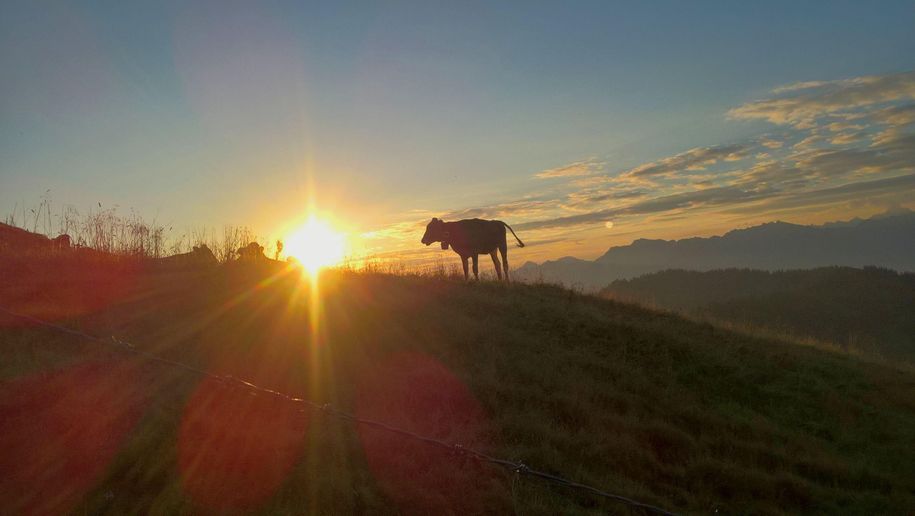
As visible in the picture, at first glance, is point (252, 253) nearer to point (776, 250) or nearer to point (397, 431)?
point (397, 431)

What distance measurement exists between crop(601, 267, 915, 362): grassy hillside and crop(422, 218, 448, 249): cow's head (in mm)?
11131

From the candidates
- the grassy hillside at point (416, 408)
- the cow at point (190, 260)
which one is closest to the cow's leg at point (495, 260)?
the grassy hillside at point (416, 408)

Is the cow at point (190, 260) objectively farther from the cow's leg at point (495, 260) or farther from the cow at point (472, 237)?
the cow's leg at point (495, 260)

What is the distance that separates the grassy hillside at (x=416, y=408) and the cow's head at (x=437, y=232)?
5886mm

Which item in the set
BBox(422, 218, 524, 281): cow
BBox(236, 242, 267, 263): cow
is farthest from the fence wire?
BBox(422, 218, 524, 281): cow

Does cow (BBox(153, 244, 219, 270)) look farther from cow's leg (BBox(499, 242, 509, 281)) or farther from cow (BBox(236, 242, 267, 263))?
cow's leg (BBox(499, 242, 509, 281))

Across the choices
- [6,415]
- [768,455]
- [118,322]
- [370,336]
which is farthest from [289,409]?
[768,455]

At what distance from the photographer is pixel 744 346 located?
46.2 feet

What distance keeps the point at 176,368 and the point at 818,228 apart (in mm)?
195002

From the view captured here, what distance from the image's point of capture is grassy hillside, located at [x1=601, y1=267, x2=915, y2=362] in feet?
105

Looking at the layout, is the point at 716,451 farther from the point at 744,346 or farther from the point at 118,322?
the point at 118,322

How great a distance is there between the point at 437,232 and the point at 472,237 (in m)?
1.20

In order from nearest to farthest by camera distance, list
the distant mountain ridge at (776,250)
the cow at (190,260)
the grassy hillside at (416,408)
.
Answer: the grassy hillside at (416,408) < the cow at (190,260) < the distant mountain ridge at (776,250)

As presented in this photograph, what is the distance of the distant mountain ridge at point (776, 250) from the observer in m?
150
